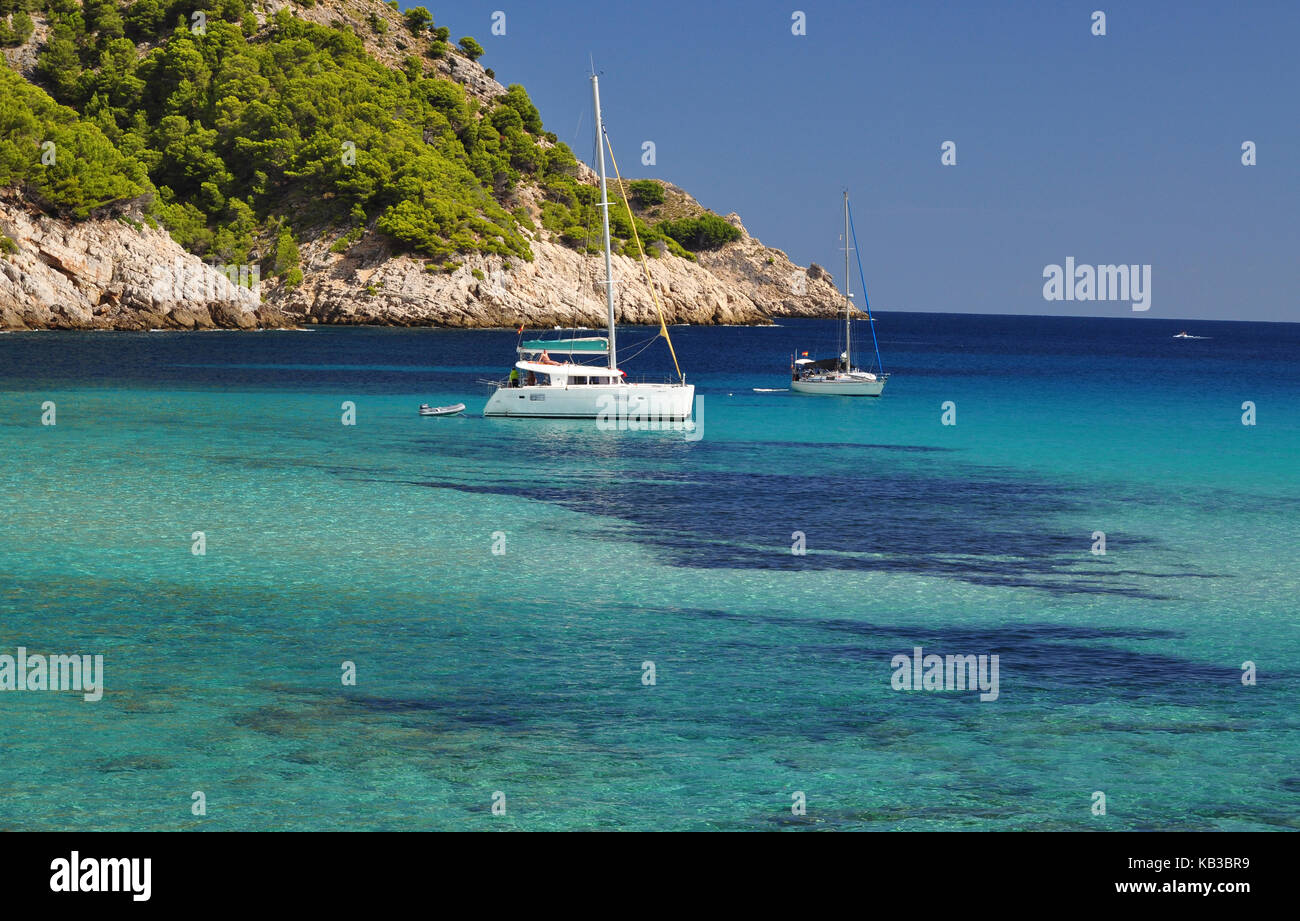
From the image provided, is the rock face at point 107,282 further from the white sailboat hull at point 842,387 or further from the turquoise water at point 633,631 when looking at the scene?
the turquoise water at point 633,631

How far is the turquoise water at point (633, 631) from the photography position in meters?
9.80

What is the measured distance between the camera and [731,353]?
96375 mm

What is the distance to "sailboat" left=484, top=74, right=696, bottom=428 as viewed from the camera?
38.7 m

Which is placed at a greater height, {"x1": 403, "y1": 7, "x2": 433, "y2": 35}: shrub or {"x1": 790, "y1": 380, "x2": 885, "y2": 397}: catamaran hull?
{"x1": 403, "y1": 7, "x2": 433, "y2": 35}: shrub

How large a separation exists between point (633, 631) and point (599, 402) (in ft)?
82.4

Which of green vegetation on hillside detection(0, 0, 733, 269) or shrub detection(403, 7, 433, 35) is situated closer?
green vegetation on hillside detection(0, 0, 733, 269)

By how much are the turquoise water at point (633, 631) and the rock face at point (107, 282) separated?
60355 mm

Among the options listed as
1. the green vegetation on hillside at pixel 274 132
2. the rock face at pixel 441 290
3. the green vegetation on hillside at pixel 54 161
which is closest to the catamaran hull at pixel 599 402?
the green vegetation on hillside at pixel 54 161

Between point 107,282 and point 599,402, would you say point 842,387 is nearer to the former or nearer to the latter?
point 599,402

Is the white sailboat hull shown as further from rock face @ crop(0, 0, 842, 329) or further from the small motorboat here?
rock face @ crop(0, 0, 842, 329)

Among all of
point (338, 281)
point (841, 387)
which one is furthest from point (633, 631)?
A: point (338, 281)

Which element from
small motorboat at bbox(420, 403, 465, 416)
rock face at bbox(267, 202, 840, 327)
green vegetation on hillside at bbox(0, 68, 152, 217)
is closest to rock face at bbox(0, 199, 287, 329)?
green vegetation on hillside at bbox(0, 68, 152, 217)
